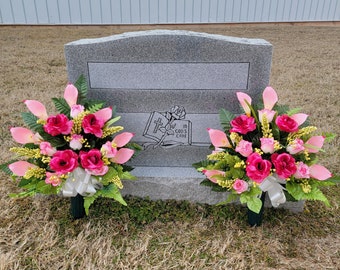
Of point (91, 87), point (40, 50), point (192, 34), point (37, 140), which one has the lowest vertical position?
point (40, 50)

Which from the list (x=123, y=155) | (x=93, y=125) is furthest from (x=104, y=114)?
(x=123, y=155)

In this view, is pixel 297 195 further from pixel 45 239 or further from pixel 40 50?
pixel 40 50

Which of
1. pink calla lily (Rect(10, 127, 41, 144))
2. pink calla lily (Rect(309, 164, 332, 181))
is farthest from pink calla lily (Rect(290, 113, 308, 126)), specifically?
pink calla lily (Rect(10, 127, 41, 144))

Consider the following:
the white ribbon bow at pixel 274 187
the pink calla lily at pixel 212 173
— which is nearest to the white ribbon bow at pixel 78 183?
the pink calla lily at pixel 212 173

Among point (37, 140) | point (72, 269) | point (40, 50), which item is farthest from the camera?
point (40, 50)

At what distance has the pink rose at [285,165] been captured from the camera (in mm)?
1616

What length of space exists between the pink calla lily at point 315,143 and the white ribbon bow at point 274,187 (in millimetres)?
230

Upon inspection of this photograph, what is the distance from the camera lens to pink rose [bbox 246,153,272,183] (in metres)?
1.61

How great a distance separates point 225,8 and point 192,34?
7160 mm

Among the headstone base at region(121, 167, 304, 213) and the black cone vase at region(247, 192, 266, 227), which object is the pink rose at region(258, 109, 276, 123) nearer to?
the black cone vase at region(247, 192, 266, 227)

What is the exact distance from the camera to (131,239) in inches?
73.7

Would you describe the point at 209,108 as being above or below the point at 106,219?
above

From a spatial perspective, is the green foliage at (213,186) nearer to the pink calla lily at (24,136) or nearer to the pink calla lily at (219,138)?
the pink calla lily at (219,138)

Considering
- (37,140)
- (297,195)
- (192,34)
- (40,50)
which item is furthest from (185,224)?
(40,50)
